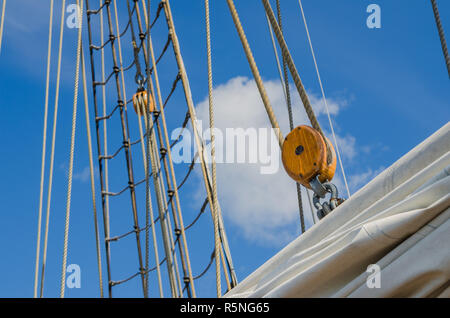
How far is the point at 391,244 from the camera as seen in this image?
1.05 meters

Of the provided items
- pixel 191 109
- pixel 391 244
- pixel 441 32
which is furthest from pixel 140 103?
pixel 391 244

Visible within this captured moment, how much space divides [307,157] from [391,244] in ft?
2.79

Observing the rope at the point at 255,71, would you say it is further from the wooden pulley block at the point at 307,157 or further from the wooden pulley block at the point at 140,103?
the wooden pulley block at the point at 140,103

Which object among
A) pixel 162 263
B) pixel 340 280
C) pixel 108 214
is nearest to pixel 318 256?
pixel 340 280

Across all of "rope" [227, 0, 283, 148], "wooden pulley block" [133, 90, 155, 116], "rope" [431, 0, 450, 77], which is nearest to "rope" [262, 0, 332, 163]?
"rope" [227, 0, 283, 148]

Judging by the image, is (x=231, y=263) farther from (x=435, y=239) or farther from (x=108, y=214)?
(x=435, y=239)

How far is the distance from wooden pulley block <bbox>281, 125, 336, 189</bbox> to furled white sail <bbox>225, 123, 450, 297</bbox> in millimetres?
505

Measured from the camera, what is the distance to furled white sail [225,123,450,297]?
993 mm

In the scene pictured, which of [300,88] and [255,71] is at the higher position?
[255,71]
